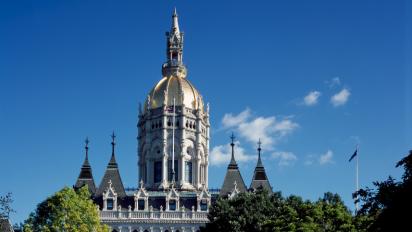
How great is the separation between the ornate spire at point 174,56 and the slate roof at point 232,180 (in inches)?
967

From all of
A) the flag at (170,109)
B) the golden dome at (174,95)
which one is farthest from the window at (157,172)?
the golden dome at (174,95)

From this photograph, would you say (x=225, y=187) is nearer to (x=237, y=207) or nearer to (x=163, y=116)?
(x=163, y=116)

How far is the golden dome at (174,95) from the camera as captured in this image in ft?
514

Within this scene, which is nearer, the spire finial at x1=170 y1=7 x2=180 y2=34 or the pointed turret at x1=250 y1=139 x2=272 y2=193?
the pointed turret at x1=250 y1=139 x2=272 y2=193

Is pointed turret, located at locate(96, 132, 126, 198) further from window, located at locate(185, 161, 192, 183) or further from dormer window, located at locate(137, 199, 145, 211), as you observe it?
window, located at locate(185, 161, 192, 183)

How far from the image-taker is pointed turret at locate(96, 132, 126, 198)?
140000mm

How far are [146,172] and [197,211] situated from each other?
57.9 feet

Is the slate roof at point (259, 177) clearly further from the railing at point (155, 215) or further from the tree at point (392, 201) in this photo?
the tree at point (392, 201)

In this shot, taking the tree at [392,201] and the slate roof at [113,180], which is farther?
the slate roof at [113,180]

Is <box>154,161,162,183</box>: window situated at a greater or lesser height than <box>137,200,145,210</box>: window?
greater

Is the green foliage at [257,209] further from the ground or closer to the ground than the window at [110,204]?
closer to the ground

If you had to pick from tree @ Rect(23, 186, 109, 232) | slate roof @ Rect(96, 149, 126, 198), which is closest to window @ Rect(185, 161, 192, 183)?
slate roof @ Rect(96, 149, 126, 198)

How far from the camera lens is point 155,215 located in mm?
137875

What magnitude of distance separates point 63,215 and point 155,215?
52.3 metres
